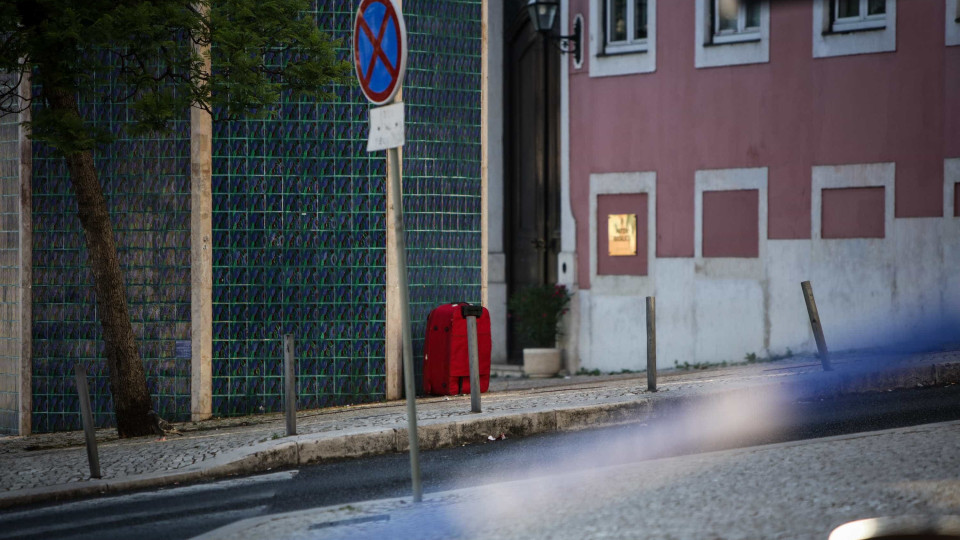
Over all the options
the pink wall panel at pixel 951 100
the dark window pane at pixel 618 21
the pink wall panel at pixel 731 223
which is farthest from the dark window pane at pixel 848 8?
the dark window pane at pixel 618 21

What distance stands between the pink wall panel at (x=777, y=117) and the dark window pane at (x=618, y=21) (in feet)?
1.41

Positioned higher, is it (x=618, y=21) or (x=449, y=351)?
(x=618, y=21)

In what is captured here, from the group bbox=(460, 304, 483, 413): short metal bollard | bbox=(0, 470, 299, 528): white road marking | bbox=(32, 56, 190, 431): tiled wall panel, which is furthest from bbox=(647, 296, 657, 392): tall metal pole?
bbox=(32, 56, 190, 431): tiled wall panel

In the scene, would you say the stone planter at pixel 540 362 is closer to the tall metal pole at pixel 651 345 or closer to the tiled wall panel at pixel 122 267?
the tiled wall panel at pixel 122 267

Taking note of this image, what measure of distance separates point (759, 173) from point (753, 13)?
2.38 m

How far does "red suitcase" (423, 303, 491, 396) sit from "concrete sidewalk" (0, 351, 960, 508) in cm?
30

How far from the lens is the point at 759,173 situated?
19.5 meters

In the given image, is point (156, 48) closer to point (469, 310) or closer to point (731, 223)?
point (469, 310)

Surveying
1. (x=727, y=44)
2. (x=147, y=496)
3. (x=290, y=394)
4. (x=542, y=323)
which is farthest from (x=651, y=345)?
(x=542, y=323)

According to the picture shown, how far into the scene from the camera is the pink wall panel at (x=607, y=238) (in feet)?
68.4

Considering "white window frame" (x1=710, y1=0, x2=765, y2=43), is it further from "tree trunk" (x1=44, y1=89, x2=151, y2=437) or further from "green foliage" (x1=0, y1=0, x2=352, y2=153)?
"tree trunk" (x1=44, y1=89, x2=151, y2=437)

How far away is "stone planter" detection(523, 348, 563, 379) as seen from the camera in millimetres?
21250

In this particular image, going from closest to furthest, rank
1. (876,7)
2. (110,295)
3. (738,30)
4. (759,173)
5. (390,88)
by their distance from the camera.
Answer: (390,88)
(110,295)
(876,7)
(759,173)
(738,30)

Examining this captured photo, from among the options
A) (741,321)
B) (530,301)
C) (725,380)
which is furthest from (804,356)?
(530,301)
